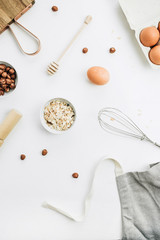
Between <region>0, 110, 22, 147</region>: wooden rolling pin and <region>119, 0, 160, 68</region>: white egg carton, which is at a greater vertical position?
<region>119, 0, 160, 68</region>: white egg carton

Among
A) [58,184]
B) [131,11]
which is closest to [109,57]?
[131,11]

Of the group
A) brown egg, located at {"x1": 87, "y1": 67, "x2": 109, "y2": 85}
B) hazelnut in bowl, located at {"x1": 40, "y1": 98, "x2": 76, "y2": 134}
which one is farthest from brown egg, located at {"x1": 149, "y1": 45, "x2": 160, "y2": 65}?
hazelnut in bowl, located at {"x1": 40, "y1": 98, "x2": 76, "y2": 134}

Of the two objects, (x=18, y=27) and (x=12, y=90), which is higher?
(x=18, y=27)

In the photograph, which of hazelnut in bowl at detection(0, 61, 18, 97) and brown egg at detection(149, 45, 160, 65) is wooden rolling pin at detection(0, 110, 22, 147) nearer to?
hazelnut in bowl at detection(0, 61, 18, 97)

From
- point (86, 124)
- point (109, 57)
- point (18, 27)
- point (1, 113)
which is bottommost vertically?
point (1, 113)

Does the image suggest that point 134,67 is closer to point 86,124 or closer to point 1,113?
point 86,124

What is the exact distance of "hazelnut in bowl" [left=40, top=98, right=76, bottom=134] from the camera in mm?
800

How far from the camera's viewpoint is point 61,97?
2.72 feet

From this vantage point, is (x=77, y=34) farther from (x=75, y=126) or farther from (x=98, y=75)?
(x=75, y=126)

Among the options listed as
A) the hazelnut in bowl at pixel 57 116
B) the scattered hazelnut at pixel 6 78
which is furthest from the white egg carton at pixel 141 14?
the scattered hazelnut at pixel 6 78

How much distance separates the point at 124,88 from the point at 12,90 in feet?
1.24

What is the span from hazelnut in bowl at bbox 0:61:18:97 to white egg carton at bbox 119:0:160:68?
42 centimetres

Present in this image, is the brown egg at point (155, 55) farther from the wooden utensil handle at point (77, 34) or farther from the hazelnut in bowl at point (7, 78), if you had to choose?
the hazelnut in bowl at point (7, 78)

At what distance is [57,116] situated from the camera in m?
0.80
